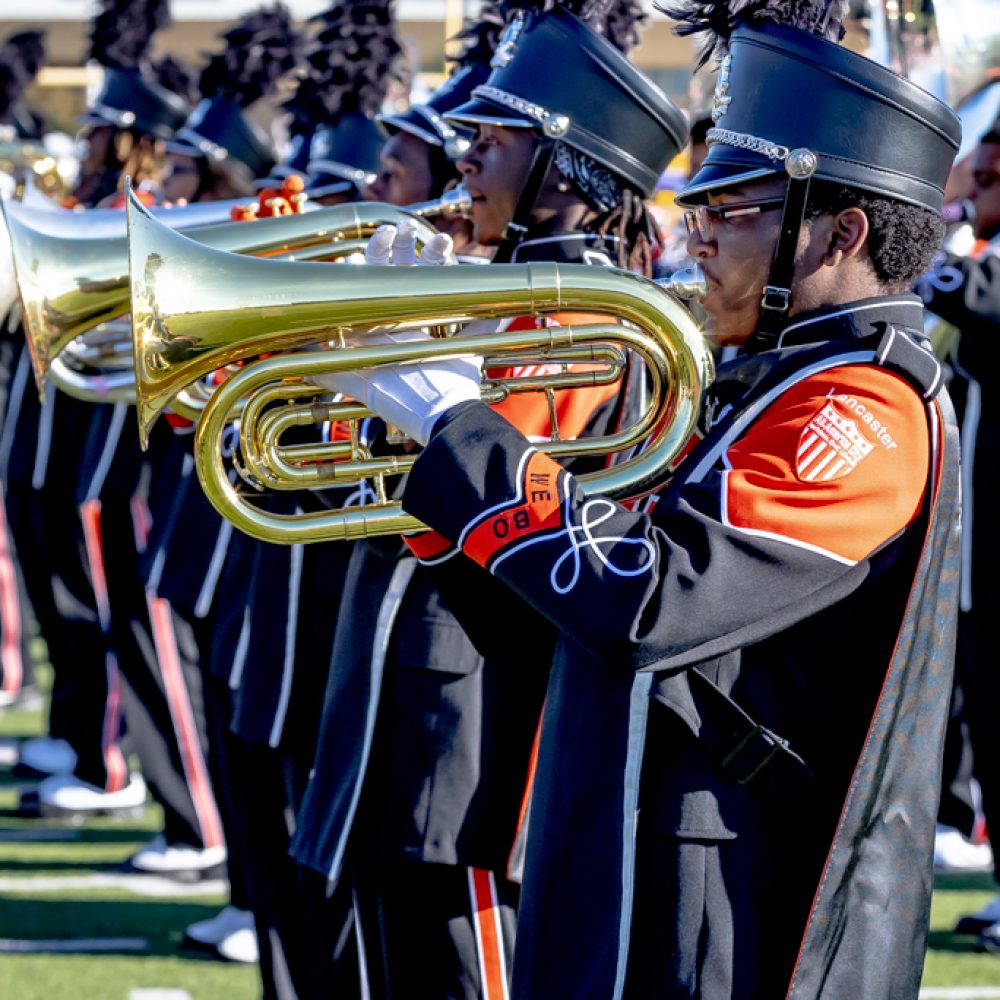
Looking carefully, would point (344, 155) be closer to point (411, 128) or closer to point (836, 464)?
point (411, 128)

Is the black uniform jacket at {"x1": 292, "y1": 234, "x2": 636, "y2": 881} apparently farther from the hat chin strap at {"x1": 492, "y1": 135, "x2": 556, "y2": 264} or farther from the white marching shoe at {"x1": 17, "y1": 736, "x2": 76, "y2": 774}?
the white marching shoe at {"x1": 17, "y1": 736, "x2": 76, "y2": 774}

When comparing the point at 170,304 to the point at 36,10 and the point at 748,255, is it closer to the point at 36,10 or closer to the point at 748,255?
the point at 748,255

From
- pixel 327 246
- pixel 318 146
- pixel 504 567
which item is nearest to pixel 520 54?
pixel 327 246

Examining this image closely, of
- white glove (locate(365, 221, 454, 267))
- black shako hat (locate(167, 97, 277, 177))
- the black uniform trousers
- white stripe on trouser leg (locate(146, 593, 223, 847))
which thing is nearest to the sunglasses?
white glove (locate(365, 221, 454, 267))

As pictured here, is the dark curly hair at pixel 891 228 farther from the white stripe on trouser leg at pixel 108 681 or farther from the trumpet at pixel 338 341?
the white stripe on trouser leg at pixel 108 681

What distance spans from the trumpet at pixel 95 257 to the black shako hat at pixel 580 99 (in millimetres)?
300

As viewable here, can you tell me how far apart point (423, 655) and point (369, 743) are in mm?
197

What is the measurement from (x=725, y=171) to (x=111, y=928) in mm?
3821

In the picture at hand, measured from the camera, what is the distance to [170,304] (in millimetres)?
2611

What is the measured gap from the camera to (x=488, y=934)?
345 cm

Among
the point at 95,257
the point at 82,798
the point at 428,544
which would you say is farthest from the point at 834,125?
the point at 82,798

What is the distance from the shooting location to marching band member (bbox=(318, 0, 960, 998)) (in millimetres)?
2250

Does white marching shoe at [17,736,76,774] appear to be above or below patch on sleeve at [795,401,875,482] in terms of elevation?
below

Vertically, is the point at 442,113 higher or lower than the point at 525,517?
lower
